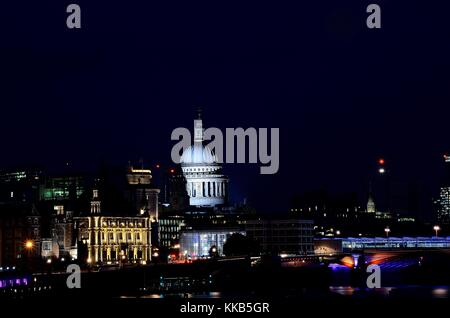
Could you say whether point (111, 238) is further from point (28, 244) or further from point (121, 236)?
point (28, 244)

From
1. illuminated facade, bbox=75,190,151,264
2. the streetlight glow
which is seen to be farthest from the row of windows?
the streetlight glow

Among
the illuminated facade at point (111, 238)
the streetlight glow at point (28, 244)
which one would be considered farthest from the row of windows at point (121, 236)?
the streetlight glow at point (28, 244)

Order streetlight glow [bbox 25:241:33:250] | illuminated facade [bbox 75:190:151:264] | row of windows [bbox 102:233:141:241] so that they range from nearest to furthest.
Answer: streetlight glow [bbox 25:241:33:250], illuminated facade [bbox 75:190:151:264], row of windows [bbox 102:233:141:241]

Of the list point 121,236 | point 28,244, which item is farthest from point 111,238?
point 28,244

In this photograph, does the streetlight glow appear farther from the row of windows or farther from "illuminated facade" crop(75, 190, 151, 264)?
the row of windows

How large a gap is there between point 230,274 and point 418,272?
81.0 ft

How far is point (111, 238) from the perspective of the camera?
619ft

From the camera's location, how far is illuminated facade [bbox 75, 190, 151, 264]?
604 ft

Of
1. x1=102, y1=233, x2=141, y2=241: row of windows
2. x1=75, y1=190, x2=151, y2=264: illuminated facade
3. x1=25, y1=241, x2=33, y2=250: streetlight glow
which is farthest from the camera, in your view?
x1=102, y1=233, x2=141, y2=241: row of windows

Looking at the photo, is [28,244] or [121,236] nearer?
[28,244]

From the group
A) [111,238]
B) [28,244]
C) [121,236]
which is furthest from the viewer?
[121,236]
